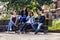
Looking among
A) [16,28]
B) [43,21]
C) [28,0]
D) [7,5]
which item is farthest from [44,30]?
[7,5]

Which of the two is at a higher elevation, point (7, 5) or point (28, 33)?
point (7, 5)

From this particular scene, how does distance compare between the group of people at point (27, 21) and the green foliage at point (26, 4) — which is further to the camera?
the green foliage at point (26, 4)

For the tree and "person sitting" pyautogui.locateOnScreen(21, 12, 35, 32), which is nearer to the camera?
"person sitting" pyautogui.locateOnScreen(21, 12, 35, 32)

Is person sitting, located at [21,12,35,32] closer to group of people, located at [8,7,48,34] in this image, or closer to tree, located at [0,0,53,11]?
group of people, located at [8,7,48,34]

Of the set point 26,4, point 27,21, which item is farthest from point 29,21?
point 26,4

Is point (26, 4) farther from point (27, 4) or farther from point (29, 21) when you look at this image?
point (29, 21)

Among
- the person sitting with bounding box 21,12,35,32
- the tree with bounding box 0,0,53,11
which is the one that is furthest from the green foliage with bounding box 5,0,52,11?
the person sitting with bounding box 21,12,35,32

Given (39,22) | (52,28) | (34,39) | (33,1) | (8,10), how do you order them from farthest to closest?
(8,10), (33,1), (52,28), (39,22), (34,39)

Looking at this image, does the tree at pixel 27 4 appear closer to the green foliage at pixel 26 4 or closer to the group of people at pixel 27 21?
the green foliage at pixel 26 4

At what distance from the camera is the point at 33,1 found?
21328mm

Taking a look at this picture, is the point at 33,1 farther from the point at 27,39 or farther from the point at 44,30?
the point at 27,39

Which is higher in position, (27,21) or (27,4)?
(27,4)

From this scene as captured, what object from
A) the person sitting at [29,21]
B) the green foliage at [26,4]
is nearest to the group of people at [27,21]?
the person sitting at [29,21]

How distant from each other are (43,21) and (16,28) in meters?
1.76
